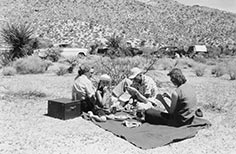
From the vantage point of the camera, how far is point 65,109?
7520 mm

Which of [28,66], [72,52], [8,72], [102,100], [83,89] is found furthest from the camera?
[72,52]

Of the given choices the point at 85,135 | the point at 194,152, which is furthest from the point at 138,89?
the point at 194,152

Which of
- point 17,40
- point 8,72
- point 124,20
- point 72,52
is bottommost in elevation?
point 8,72

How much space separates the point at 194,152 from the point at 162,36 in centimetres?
4811

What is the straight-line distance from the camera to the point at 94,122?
738 cm

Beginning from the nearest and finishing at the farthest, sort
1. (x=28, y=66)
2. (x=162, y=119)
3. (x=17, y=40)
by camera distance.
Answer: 1. (x=162, y=119)
2. (x=28, y=66)
3. (x=17, y=40)

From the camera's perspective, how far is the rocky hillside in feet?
167

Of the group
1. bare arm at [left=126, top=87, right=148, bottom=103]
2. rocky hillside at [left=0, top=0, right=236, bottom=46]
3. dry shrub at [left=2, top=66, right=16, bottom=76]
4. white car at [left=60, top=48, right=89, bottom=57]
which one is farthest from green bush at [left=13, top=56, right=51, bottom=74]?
rocky hillside at [left=0, top=0, right=236, bottom=46]

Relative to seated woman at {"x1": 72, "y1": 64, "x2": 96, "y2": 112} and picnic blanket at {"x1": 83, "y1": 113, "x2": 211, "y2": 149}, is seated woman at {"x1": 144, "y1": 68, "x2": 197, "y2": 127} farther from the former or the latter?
seated woman at {"x1": 72, "y1": 64, "x2": 96, "y2": 112}

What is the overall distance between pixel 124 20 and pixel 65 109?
50.4 metres

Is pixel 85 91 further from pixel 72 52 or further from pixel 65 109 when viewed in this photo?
pixel 72 52

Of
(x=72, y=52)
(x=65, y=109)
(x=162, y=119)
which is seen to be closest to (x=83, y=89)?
(x=65, y=109)

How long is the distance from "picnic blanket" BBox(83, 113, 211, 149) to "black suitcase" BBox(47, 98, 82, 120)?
65 centimetres

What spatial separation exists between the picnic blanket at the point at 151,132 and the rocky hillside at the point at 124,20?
40996 mm
